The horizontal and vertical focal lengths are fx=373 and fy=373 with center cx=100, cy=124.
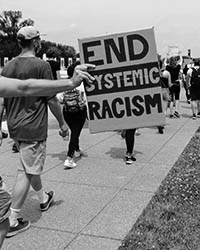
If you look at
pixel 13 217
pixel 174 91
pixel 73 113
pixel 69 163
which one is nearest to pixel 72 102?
pixel 73 113

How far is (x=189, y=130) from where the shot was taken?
29.3 ft

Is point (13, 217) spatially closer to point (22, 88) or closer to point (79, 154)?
point (22, 88)

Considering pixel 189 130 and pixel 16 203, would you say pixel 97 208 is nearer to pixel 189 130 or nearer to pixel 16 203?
pixel 16 203

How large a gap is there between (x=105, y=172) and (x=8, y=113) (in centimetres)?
228

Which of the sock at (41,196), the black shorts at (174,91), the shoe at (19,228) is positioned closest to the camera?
the shoe at (19,228)

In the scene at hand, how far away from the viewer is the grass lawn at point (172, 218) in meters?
3.33

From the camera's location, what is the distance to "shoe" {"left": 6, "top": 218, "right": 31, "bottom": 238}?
11.6 feet

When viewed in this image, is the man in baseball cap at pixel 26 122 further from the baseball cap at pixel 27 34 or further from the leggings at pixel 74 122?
the leggings at pixel 74 122

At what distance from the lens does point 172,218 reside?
3889 millimetres

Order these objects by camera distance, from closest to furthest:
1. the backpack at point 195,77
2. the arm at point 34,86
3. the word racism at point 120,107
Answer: the arm at point 34,86, the word racism at point 120,107, the backpack at point 195,77

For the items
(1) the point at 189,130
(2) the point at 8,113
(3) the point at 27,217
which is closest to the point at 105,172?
(3) the point at 27,217

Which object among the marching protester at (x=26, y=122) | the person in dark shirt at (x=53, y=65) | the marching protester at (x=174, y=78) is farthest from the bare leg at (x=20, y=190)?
the marching protester at (x=174, y=78)

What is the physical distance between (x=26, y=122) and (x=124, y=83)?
1.61 metres

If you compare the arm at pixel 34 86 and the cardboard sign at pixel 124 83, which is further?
the cardboard sign at pixel 124 83
